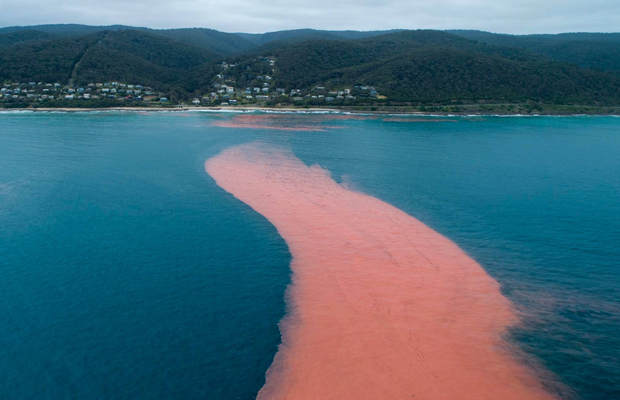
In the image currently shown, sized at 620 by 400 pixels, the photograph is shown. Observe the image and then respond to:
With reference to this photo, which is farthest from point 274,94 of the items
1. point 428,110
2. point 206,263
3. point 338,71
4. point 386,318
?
point 386,318

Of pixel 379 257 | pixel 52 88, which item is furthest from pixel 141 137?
pixel 52 88

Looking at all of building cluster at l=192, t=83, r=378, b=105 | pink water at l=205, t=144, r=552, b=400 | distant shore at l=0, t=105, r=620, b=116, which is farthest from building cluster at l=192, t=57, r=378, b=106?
pink water at l=205, t=144, r=552, b=400

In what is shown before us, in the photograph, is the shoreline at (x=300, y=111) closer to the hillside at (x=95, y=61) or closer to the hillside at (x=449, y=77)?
the hillside at (x=449, y=77)

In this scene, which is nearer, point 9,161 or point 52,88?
point 9,161

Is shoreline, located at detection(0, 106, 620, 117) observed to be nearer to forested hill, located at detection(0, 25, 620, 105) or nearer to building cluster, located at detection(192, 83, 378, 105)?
building cluster, located at detection(192, 83, 378, 105)

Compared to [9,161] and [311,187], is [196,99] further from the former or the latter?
[311,187]

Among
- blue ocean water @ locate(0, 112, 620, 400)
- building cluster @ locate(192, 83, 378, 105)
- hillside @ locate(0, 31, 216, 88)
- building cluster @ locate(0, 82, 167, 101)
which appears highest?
hillside @ locate(0, 31, 216, 88)

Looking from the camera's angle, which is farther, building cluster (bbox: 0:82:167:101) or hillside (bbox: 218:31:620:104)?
hillside (bbox: 218:31:620:104)
